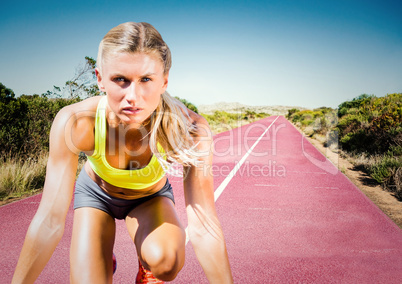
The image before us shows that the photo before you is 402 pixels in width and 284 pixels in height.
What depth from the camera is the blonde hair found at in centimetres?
158

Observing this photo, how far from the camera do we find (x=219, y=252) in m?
1.71

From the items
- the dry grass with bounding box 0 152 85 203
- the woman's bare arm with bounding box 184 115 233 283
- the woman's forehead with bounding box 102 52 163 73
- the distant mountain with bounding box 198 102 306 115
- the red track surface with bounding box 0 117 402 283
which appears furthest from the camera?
the distant mountain with bounding box 198 102 306 115

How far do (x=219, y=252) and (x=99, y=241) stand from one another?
3.14 feet

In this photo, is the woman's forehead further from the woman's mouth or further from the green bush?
the green bush

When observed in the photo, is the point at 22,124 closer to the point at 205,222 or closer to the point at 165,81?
the point at 165,81

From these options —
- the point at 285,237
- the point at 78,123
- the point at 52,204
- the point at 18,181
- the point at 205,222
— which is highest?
the point at 78,123

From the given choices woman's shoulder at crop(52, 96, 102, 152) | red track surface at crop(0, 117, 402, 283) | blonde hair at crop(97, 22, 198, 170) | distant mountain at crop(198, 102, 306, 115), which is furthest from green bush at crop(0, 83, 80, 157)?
distant mountain at crop(198, 102, 306, 115)

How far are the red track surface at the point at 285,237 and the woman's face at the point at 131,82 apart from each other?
89.6 inches

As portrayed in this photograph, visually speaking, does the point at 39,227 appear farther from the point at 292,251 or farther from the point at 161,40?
the point at 292,251

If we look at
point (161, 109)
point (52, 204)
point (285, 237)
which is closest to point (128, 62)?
point (161, 109)

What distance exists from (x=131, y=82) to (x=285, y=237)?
370 cm

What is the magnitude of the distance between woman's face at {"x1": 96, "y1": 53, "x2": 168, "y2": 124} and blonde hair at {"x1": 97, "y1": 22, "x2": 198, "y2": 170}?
0.05m

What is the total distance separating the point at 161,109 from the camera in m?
1.94

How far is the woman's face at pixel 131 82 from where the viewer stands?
61.8 inches
